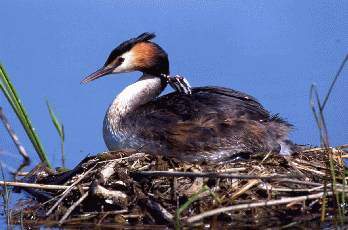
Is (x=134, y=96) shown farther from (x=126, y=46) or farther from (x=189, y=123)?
(x=189, y=123)

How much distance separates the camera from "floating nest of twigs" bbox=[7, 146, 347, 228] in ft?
10.8

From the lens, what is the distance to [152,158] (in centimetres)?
406

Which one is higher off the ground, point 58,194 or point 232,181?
point 232,181

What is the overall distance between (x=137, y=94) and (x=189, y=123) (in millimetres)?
932

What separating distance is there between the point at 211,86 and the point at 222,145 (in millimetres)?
949

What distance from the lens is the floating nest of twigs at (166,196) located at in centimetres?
330

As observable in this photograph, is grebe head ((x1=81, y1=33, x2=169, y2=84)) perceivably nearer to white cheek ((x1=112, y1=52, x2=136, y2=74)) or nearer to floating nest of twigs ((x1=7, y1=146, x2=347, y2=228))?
white cheek ((x1=112, y1=52, x2=136, y2=74))

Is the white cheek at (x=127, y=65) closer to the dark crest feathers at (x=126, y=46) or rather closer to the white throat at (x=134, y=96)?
the dark crest feathers at (x=126, y=46)

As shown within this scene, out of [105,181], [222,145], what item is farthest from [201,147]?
[105,181]

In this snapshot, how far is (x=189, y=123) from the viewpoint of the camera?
4.24 meters

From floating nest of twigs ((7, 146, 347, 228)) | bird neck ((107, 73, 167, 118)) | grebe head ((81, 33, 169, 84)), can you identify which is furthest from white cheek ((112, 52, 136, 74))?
floating nest of twigs ((7, 146, 347, 228))

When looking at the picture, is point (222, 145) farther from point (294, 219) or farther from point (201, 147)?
point (294, 219)

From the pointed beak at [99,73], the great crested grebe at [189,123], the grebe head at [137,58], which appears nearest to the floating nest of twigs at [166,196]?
the great crested grebe at [189,123]

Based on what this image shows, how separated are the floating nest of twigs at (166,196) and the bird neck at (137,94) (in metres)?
0.76
